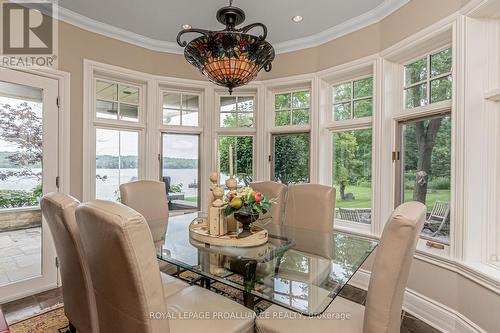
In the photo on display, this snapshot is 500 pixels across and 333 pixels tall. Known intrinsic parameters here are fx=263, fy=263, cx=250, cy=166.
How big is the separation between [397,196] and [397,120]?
2.54ft

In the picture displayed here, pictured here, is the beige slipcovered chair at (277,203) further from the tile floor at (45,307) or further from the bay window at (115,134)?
the bay window at (115,134)

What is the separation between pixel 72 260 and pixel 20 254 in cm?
175

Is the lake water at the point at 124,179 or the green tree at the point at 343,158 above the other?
the green tree at the point at 343,158

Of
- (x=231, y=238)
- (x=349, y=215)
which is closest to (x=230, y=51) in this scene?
(x=231, y=238)

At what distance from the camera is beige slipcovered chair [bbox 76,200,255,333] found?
0.93 m

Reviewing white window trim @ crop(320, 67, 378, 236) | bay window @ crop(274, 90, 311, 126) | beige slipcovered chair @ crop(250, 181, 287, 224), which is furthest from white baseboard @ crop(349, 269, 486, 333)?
bay window @ crop(274, 90, 311, 126)

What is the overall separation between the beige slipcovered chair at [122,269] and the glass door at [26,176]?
209cm

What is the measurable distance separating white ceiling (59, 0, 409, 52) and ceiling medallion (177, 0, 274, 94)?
968mm

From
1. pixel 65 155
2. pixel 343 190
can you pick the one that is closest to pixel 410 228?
pixel 343 190

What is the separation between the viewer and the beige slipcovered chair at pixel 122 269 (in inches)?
36.7

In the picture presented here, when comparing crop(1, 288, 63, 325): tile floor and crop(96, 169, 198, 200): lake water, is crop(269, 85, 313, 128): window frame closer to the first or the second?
crop(96, 169, 198, 200): lake water

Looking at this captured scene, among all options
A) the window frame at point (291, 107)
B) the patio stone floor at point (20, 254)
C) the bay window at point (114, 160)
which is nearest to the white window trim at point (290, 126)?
the window frame at point (291, 107)

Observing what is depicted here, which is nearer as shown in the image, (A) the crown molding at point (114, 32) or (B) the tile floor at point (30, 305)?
(B) the tile floor at point (30, 305)

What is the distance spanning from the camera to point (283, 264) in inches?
65.0
